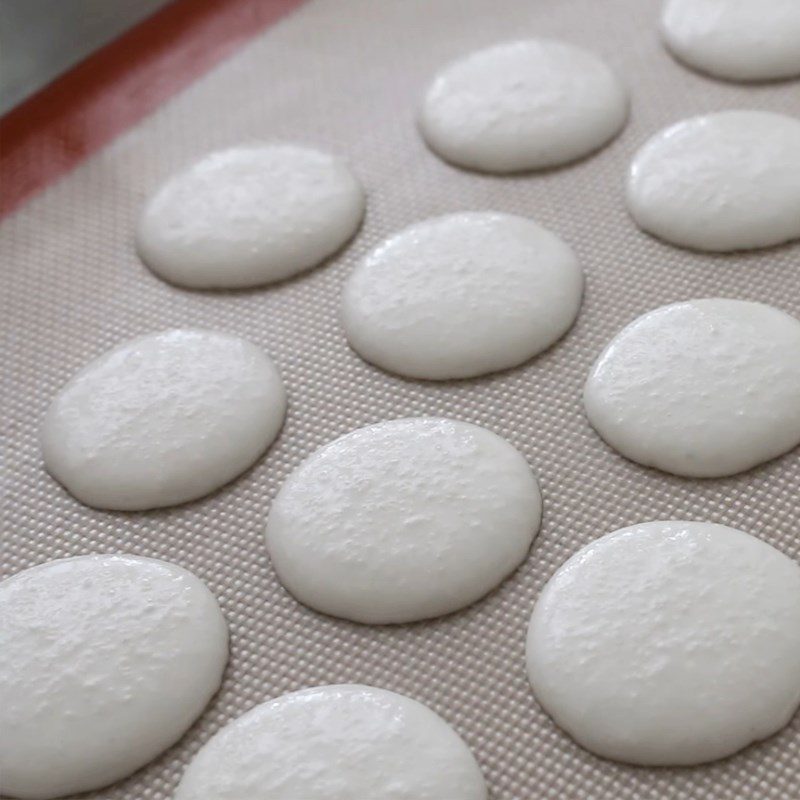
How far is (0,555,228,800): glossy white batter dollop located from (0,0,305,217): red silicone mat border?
0.50 m

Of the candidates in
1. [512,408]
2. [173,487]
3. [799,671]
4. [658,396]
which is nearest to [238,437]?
[173,487]

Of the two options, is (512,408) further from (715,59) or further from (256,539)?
(715,59)

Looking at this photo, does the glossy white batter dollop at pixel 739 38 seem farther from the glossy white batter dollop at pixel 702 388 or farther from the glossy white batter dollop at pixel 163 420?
the glossy white batter dollop at pixel 163 420

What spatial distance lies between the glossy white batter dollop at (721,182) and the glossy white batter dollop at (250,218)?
0.27 meters

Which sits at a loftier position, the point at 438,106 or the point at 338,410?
the point at 438,106

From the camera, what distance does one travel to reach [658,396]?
2.99ft

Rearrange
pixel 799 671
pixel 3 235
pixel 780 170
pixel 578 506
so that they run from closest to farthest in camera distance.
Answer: pixel 799 671 < pixel 578 506 < pixel 780 170 < pixel 3 235

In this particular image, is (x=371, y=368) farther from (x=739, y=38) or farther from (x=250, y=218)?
(x=739, y=38)

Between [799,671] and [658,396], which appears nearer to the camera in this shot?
[799,671]

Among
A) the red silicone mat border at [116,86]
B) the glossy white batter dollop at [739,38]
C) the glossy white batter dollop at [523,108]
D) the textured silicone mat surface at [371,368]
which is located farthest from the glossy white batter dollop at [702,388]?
the red silicone mat border at [116,86]

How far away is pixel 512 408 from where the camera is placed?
0.96 metres

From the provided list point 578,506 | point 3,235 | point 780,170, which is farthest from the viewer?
point 3,235

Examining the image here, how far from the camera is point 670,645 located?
767 mm

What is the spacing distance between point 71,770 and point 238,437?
28cm
